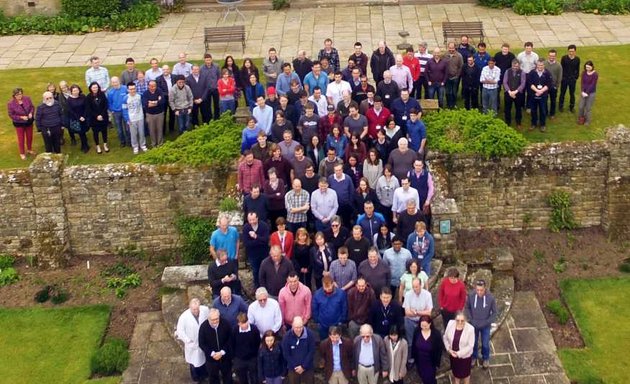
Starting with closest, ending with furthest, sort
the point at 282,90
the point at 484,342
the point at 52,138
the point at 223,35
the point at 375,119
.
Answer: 1. the point at 484,342
2. the point at 375,119
3. the point at 282,90
4. the point at 52,138
5. the point at 223,35

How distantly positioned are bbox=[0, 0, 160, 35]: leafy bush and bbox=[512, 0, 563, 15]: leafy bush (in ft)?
35.3

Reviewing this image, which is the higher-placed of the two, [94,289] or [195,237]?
[195,237]

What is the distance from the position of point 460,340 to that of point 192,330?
362 cm

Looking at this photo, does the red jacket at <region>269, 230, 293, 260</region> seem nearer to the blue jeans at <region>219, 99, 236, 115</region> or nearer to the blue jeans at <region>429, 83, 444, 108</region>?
the blue jeans at <region>219, 99, 236, 115</region>

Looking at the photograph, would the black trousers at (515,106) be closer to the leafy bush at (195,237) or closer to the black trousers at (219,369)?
the leafy bush at (195,237)

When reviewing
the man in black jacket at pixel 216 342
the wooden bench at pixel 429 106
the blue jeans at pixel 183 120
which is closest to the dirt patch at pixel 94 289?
the man in black jacket at pixel 216 342

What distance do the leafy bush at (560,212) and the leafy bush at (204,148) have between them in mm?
5886

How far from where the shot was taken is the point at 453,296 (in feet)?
38.4

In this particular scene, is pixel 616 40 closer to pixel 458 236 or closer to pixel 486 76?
pixel 486 76

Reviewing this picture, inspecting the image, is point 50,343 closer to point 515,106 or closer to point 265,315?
point 265,315

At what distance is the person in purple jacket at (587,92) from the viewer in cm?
1698

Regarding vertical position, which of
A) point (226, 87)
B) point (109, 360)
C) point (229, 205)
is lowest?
point (109, 360)

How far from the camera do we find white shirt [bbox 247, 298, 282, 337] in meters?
11.3

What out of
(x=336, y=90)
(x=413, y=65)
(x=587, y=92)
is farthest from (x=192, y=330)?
(x=587, y=92)
